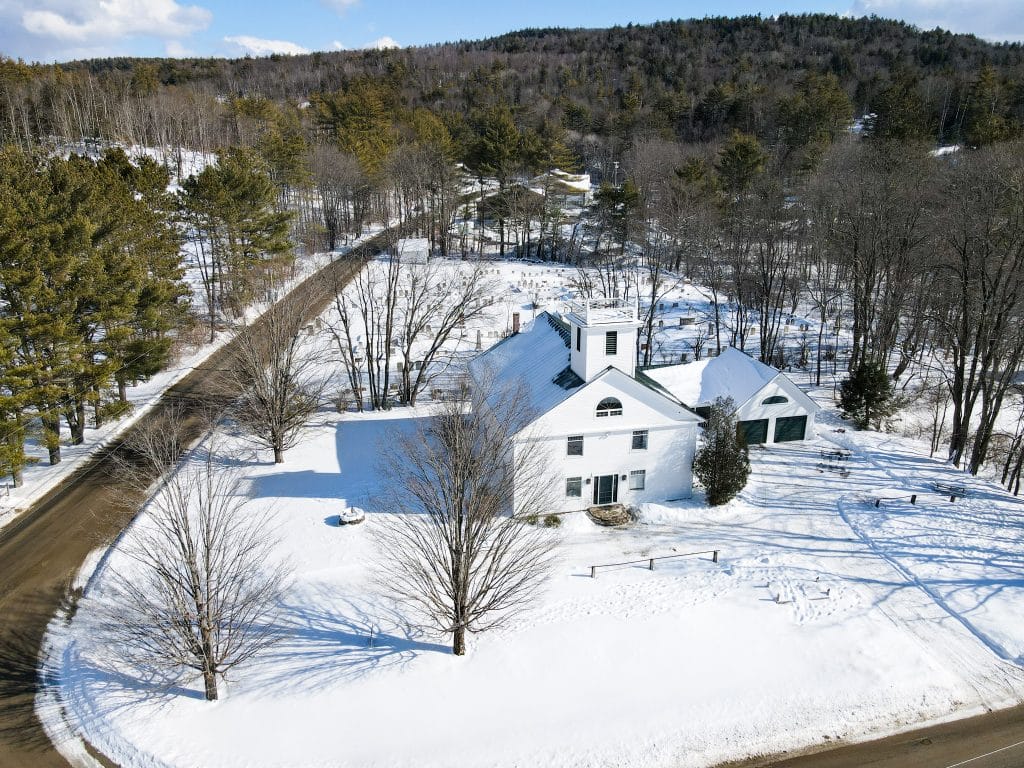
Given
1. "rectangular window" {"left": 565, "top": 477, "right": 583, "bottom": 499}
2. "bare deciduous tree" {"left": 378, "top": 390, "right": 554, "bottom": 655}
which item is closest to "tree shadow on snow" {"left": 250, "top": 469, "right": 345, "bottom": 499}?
"bare deciduous tree" {"left": 378, "top": 390, "right": 554, "bottom": 655}

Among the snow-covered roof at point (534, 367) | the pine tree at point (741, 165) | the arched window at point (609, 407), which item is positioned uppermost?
the pine tree at point (741, 165)

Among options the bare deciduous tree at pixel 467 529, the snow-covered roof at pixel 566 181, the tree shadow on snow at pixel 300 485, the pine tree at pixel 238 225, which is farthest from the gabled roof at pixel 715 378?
the snow-covered roof at pixel 566 181

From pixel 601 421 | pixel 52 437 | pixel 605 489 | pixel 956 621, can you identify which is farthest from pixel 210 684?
pixel 956 621

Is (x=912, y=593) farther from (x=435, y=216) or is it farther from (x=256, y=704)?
(x=435, y=216)

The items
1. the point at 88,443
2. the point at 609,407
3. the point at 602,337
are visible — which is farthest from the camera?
the point at 88,443

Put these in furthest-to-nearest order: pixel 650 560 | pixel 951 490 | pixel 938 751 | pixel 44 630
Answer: pixel 951 490
pixel 650 560
pixel 44 630
pixel 938 751

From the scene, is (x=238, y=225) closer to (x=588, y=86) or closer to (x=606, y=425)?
(x=606, y=425)

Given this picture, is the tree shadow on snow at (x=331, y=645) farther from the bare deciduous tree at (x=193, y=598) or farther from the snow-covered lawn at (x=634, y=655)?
the bare deciduous tree at (x=193, y=598)

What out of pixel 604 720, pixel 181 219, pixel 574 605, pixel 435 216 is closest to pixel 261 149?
pixel 435 216
